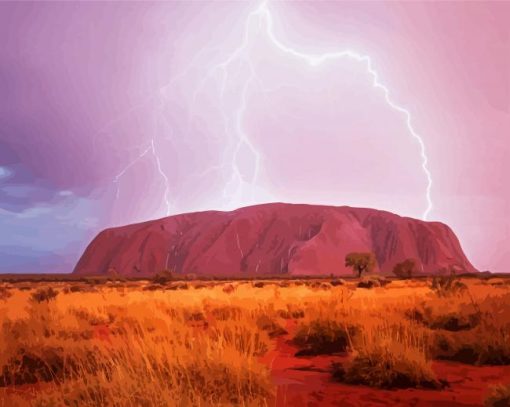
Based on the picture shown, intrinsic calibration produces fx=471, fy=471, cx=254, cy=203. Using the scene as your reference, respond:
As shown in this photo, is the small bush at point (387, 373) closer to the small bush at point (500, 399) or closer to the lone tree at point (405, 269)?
the small bush at point (500, 399)

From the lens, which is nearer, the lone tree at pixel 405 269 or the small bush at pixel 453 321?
the small bush at pixel 453 321

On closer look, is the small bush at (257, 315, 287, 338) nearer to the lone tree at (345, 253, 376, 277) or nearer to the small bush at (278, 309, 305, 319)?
the small bush at (278, 309, 305, 319)

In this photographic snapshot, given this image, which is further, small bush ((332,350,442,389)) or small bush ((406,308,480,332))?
small bush ((406,308,480,332))

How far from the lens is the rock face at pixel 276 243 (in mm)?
114062

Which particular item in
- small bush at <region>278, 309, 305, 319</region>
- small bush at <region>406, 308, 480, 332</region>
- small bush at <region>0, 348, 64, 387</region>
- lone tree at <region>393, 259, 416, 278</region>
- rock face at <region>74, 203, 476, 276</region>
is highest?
rock face at <region>74, 203, 476, 276</region>

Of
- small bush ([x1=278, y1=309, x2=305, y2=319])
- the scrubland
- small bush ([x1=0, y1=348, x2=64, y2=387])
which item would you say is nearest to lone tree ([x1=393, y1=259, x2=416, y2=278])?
small bush ([x1=278, y1=309, x2=305, y2=319])

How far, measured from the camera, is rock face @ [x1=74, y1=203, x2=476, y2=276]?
374 ft

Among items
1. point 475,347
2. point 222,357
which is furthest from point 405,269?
point 222,357

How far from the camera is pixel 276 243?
120 metres

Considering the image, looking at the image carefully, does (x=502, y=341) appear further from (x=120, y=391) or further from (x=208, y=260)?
(x=208, y=260)

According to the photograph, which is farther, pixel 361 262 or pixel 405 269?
pixel 361 262

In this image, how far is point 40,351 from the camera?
6852mm

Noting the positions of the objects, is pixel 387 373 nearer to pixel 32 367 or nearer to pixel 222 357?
pixel 222 357

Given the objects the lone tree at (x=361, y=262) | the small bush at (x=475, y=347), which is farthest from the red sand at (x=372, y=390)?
the lone tree at (x=361, y=262)
